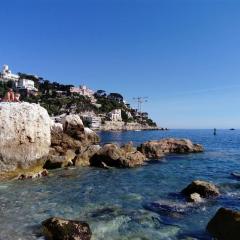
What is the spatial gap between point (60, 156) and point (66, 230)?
797 inches

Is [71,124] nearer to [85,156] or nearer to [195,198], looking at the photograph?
[85,156]

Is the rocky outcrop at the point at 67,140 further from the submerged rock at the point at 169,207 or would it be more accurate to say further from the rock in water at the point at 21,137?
the submerged rock at the point at 169,207

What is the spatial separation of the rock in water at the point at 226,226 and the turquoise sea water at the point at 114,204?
560mm

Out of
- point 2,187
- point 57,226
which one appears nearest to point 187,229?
point 57,226

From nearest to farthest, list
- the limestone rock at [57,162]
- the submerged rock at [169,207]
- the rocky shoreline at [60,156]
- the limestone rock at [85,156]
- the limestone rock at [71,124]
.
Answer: the rocky shoreline at [60,156] → the submerged rock at [169,207] → the limestone rock at [57,162] → the limestone rock at [85,156] → the limestone rock at [71,124]

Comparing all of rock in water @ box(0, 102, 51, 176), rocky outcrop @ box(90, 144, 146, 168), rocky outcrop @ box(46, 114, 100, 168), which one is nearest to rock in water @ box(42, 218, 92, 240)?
rock in water @ box(0, 102, 51, 176)

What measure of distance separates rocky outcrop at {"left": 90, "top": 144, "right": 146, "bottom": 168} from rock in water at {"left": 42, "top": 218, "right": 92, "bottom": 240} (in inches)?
798

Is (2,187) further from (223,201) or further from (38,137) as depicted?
(223,201)

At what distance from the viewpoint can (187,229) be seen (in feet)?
48.1

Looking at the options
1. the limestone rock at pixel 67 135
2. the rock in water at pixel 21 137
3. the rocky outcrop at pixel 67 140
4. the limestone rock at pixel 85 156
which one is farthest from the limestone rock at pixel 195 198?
the limestone rock at pixel 67 135

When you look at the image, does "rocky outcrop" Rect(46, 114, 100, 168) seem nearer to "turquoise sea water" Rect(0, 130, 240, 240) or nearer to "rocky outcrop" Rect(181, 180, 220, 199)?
"turquoise sea water" Rect(0, 130, 240, 240)

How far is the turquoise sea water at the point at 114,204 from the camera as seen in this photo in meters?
14.4

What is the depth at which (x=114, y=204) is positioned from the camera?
61.4ft

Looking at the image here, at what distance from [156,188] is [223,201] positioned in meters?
5.14
